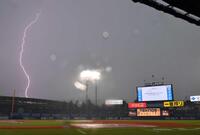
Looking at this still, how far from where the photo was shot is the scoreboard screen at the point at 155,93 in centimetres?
6531

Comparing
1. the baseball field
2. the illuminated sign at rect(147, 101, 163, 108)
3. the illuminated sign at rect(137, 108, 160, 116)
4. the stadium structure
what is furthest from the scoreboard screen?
the baseball field

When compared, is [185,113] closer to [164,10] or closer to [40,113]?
[40,113]

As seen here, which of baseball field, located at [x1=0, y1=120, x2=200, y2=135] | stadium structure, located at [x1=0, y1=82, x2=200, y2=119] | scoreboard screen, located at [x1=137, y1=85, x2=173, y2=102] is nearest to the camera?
baseball field, located at [x1=0, y1=120, x2=200, y2=135]

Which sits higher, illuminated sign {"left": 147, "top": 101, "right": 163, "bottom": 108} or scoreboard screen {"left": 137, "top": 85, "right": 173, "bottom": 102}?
scoreboard screen {"left": 137, "top": 85, "right": 173, "bottom": 102}

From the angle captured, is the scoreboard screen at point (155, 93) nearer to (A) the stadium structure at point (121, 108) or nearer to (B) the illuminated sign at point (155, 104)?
(A) the stadium structure at point (121, 108)

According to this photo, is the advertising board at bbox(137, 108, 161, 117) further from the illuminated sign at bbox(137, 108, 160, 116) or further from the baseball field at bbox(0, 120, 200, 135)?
the baseball field at bbox(0, 120, 200, 135)

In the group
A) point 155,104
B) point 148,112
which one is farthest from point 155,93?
point 148,112

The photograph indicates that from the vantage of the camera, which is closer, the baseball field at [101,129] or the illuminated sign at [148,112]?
the baseball field at [101,129]

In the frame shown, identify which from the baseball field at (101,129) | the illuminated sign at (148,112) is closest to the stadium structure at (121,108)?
the illuminated sign at (148,112)

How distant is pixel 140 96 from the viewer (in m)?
70.1

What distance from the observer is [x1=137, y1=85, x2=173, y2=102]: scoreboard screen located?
65312 millimetres

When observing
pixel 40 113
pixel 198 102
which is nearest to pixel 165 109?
pixel 198 102

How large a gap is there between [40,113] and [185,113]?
168 ft

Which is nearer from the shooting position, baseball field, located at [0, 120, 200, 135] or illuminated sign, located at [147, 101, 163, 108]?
baseball field, located at [0, 120, 200, 135]
